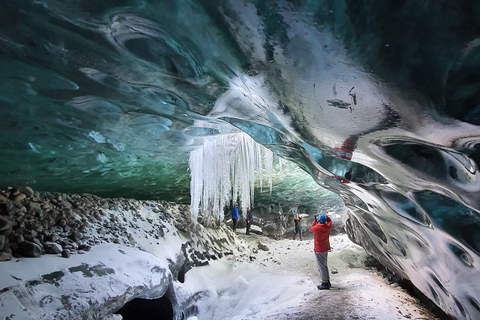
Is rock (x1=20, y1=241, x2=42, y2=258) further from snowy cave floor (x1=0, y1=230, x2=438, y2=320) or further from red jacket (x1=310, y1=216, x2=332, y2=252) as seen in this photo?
red jacket (x1=310, y1=216, x2=332, y2=252)

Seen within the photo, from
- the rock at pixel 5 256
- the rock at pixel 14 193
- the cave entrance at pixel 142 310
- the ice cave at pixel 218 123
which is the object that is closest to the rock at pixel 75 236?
the ice cave at pixel 218 123

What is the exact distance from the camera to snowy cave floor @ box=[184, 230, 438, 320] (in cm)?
425

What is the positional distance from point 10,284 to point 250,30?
4043 millimetres

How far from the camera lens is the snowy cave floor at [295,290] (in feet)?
13.9

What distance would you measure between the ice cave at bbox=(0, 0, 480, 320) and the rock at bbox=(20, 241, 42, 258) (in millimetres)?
22

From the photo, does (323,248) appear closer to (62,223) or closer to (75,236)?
(75,236)

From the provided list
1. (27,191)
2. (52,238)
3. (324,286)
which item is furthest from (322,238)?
(27,191)

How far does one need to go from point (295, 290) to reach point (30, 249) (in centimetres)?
507

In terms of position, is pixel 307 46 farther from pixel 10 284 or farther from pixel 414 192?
pixel 10 284

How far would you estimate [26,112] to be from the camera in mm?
3576

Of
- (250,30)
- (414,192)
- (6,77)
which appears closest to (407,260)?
(414,192)

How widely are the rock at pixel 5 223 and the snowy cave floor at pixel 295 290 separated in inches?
146

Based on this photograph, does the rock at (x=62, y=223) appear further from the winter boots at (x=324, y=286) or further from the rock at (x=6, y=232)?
the winter boots at (x=324, y=286)

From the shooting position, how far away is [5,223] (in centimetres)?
412
